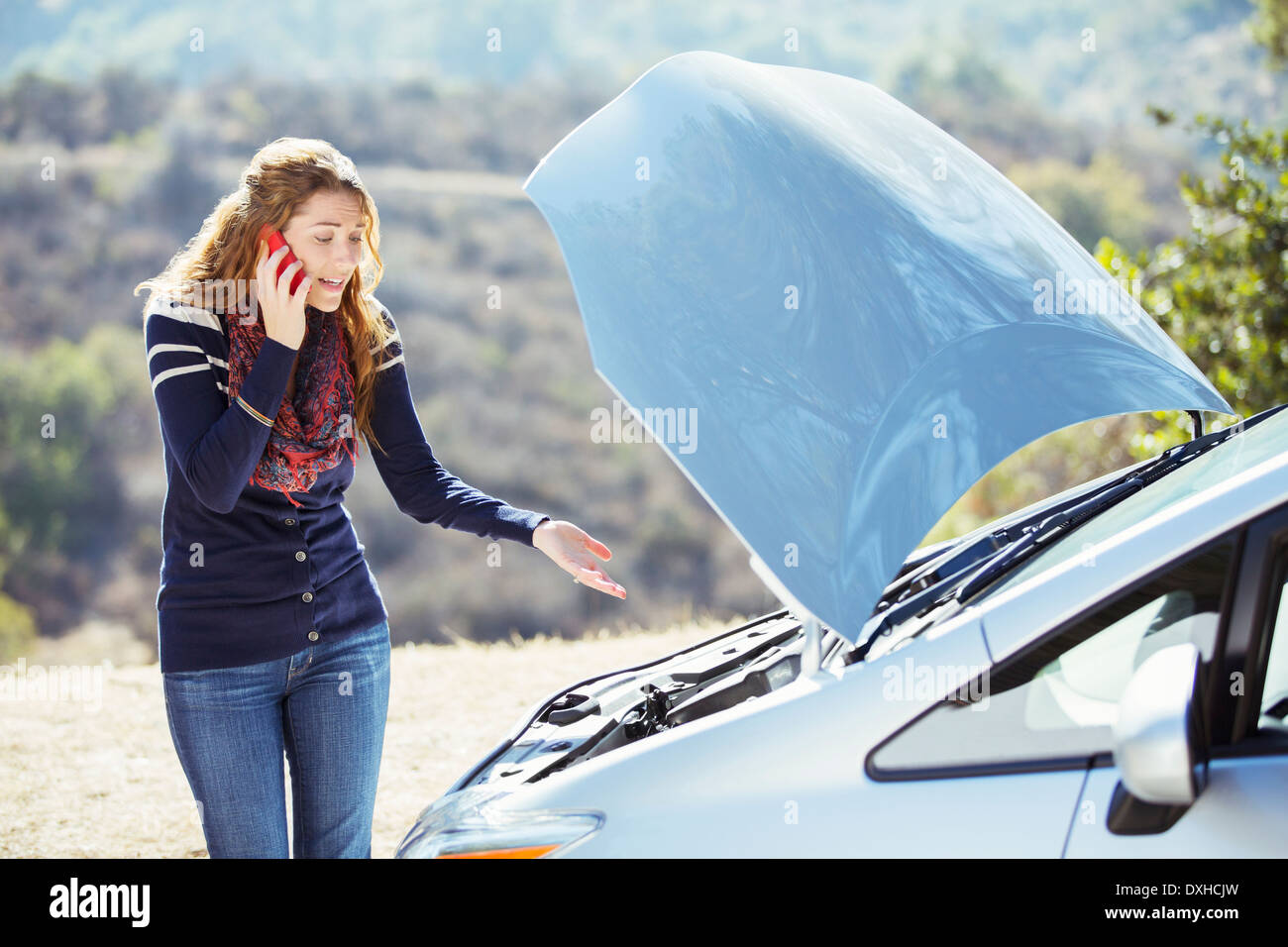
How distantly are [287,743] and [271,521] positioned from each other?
1.69 ft

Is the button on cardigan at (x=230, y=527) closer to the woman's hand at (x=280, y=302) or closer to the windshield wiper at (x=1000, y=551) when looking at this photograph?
the woman's hand at (x=280, y=302)

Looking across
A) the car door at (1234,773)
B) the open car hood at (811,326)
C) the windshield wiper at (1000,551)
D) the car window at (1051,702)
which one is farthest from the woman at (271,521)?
the car door at (1234,773)

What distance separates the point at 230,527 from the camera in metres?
2.46

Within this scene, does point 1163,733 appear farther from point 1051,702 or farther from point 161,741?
point 161,741

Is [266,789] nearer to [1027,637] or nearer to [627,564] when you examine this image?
[1027,637]

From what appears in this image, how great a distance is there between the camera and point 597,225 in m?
2.23

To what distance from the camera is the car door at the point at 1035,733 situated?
1.85 metres

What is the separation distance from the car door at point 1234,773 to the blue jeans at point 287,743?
1548 millimetres

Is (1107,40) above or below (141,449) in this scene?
above

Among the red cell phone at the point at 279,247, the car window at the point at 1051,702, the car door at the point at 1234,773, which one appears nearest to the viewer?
the car door at the point at 1234,773

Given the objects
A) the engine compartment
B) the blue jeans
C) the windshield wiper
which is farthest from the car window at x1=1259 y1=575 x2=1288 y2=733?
the blue jeans

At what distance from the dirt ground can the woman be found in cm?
130
